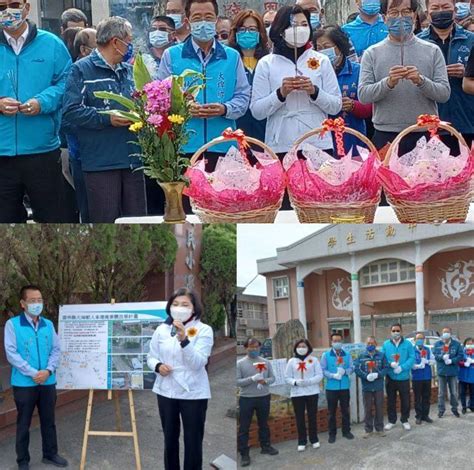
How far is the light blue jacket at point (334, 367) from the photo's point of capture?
2.91 m

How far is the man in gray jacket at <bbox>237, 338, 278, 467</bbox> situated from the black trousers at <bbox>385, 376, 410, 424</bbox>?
439 millimetres

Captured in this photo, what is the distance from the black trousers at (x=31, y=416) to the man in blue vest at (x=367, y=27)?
3.25 metres

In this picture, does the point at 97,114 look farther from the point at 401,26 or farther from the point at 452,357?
the point at 452,357

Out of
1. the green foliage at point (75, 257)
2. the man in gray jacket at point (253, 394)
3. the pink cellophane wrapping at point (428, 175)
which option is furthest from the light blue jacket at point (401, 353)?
the green foliage at point (75, 257)

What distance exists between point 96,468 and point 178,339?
22.2 inches

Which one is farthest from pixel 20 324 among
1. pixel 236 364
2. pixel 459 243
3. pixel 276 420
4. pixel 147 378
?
pixel 459 243

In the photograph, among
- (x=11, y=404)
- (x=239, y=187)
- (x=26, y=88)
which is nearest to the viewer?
(x=11, y=404)

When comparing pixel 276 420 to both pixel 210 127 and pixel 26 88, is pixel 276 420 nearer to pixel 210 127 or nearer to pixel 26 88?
pixel 210 127

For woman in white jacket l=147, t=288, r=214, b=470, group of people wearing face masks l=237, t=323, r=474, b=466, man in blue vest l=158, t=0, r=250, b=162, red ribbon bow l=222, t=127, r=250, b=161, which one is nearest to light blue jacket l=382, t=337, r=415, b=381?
group of people wearing face masks l=237, t=323, r=474, b=466

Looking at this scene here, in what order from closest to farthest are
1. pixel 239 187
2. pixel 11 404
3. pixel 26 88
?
pixel 11 404 < pixel 239 187 < pixel 26 88

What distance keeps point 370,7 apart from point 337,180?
2.43 metres

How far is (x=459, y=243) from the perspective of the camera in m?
2.88

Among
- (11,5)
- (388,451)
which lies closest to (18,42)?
(11,5)

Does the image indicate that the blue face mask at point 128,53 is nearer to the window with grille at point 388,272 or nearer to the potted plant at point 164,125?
the potted plant at point 164,125
